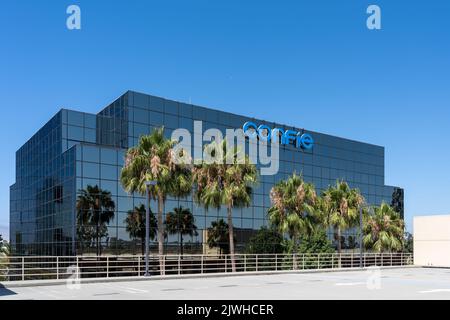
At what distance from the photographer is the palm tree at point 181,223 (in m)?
43.8

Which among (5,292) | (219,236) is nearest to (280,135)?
(219,236)

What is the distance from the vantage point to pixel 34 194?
50.1 metres

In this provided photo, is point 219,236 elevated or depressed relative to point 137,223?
depressed

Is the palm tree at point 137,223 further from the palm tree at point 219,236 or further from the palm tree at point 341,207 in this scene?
the palm tree at point 341,207

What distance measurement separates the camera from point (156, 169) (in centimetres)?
3139

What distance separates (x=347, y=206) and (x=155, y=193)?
19.5 metres

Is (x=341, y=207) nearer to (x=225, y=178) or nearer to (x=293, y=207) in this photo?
(x=293, y=207)

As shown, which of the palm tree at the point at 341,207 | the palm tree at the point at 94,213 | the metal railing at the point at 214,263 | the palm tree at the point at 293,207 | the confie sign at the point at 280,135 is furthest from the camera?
the confie sign at the point at 280,135

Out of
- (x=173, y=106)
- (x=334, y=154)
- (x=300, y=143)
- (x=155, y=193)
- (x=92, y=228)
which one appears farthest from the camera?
(x=334, y=154)

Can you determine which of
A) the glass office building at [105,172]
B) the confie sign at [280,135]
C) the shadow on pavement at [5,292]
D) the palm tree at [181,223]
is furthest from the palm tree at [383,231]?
the shadow on pavement at [5,292]

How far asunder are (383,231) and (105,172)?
2603 cm

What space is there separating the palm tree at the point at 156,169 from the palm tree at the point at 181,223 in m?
10.9
